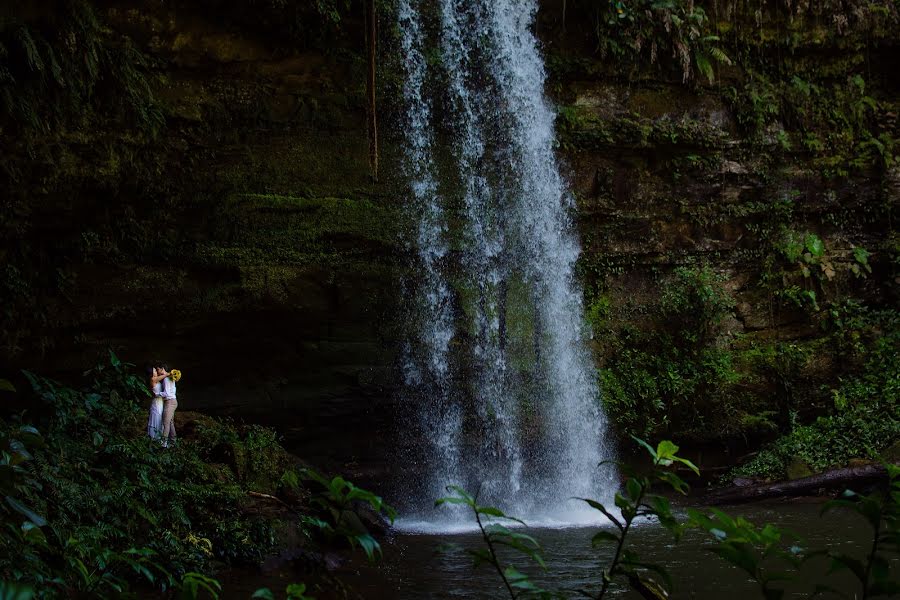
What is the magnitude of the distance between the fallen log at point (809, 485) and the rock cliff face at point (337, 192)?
6.33 feet

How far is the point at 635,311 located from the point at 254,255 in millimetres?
6452

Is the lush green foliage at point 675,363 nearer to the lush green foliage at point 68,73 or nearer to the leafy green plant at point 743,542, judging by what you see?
the lush green foliage at point 68,73

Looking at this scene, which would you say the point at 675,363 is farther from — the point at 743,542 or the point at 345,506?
the point at 345,506

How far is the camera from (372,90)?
403 inches

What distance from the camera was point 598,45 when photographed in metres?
11.8

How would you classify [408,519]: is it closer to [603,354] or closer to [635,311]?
[603,354]

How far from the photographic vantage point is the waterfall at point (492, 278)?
10930 millimetres

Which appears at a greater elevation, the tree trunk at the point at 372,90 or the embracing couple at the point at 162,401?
the tree trunk at the point at 372,90

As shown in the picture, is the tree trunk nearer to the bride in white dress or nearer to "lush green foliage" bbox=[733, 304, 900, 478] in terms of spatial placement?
the bride in white dress

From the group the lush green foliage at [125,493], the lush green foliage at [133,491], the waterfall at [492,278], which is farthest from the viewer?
the waterfall at [492,278]

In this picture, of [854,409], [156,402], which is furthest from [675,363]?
[156,402]

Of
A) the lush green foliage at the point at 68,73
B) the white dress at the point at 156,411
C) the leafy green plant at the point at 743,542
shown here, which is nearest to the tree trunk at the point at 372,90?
the lush green foliage at the point at 68,73

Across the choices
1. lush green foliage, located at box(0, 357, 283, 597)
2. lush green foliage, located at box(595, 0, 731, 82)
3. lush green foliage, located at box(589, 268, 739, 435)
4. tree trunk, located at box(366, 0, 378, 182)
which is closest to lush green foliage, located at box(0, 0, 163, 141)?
tree trunk, located at box(366, 0, 378, 182)

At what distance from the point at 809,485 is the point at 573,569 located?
5648 millimetres
